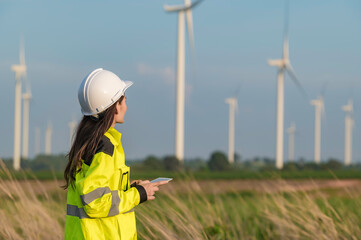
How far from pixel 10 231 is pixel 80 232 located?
2590 millimetres

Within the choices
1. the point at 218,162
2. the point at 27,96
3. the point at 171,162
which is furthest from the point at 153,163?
the point at 27,96

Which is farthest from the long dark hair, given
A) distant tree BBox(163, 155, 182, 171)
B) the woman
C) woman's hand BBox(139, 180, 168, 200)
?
distant tree BBox(163, 155, 182, 171)

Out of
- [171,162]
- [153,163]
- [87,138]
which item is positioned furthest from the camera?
[153,163]

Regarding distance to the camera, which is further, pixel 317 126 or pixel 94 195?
pixel 317 126

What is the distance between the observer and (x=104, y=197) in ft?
9.50

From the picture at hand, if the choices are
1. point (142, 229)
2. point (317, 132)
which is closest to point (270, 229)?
point (142, 229)

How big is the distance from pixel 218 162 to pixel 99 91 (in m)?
31.8

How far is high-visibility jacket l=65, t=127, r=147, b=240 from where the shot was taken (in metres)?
2.89

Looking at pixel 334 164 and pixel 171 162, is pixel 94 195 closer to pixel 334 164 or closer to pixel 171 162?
pixel 171 162

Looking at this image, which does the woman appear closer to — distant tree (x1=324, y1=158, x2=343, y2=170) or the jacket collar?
the jacket collar

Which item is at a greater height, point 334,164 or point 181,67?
point 181,67

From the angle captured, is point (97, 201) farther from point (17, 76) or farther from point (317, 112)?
point (317, 112)

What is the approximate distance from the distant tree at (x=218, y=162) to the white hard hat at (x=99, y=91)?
31585mm

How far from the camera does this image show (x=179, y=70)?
29.3m
